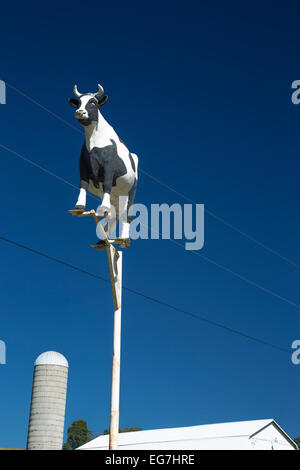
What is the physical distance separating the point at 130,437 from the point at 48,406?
9.80 meters

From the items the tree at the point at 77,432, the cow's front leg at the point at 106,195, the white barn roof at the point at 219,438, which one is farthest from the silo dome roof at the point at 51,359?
the tree at the point at 77,432

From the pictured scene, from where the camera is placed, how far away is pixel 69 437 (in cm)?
11388

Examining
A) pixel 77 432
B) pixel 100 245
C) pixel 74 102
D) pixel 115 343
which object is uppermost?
pixel 77 432

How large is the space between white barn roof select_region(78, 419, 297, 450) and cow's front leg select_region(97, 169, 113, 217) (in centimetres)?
2534

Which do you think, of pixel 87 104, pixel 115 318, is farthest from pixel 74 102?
pixel 115 318

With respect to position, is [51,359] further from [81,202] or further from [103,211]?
[81,202]

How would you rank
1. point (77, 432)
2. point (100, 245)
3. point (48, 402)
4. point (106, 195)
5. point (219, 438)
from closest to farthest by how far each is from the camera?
point (106, 195) < point (100, 245) < point (48, 402) < point (219, 438) < point (77, 432)

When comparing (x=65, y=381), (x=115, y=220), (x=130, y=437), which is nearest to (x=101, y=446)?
(x=130, y=437)

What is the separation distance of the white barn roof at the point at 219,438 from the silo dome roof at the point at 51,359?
283 inches

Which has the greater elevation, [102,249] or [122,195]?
[122,195]

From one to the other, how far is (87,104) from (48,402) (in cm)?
2430

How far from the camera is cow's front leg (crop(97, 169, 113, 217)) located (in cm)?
937

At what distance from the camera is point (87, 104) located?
9.45m
